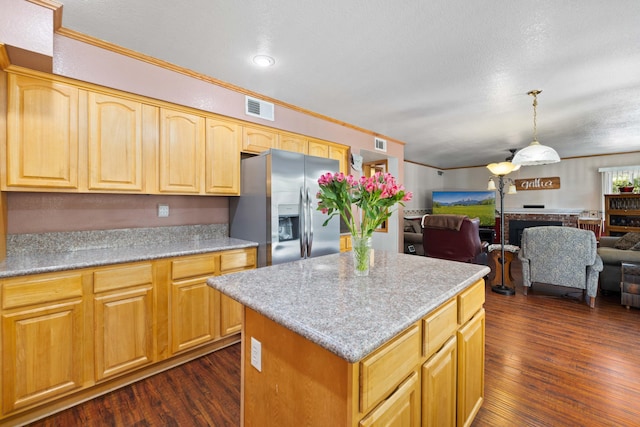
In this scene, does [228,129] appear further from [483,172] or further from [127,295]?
[483,172]

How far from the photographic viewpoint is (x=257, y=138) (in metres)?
3.17

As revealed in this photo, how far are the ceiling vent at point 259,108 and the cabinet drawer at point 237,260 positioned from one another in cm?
149

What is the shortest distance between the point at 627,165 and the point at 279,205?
26.6ft

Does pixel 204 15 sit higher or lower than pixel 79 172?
higher

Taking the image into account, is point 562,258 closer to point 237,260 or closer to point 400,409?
point 400,409

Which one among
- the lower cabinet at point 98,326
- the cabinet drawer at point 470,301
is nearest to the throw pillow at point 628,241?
the cabinet drawer at point 470,301

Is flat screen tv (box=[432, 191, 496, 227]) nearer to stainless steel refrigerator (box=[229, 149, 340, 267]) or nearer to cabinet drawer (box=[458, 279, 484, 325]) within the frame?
stainless steel refrigerator (box=[229, 149, 340, 267])

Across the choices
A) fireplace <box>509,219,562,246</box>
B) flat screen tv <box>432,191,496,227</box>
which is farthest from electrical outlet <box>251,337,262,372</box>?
fireplace <box>509,219,562,246</box>

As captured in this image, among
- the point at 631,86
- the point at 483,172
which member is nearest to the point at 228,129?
A: the point at 631,86

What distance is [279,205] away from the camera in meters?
2.75

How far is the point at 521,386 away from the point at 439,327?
1395mm

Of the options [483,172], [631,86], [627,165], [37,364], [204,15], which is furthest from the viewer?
[483,172]

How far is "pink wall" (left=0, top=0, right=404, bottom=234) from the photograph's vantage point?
1747 millimetres

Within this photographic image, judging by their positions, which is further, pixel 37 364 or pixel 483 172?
pixel 483 172
